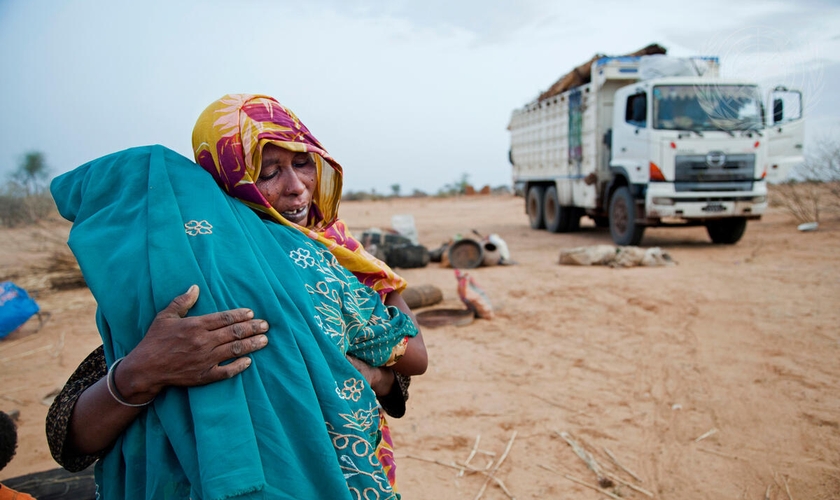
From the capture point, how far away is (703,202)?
905cm

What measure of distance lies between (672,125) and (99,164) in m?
9.25

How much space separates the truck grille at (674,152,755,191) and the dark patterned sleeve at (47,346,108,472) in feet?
30.1

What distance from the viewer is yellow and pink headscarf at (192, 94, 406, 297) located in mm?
1279

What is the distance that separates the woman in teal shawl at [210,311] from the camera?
3.33 ft

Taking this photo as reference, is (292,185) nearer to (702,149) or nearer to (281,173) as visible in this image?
(281,173)

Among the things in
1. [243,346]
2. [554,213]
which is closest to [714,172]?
[554,213]

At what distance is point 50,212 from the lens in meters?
11.0

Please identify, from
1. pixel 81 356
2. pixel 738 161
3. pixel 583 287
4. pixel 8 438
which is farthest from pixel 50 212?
pixel 738 161

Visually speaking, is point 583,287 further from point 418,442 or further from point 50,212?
point 50,212

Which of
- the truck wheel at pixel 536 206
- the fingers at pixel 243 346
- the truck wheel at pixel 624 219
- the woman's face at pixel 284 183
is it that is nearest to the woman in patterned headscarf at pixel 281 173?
the woman's face at pixel 284 183

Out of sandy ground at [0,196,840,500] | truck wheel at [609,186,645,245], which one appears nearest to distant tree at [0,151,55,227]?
sandy ground at [0,196,840,500]

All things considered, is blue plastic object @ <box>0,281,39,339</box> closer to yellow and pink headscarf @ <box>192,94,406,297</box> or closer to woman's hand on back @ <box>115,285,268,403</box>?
yellow and pink headscarf @ <box>192,94,406,297</box>

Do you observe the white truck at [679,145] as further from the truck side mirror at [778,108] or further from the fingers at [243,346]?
the fingers at [243,346]

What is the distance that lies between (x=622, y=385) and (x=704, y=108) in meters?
6.60
